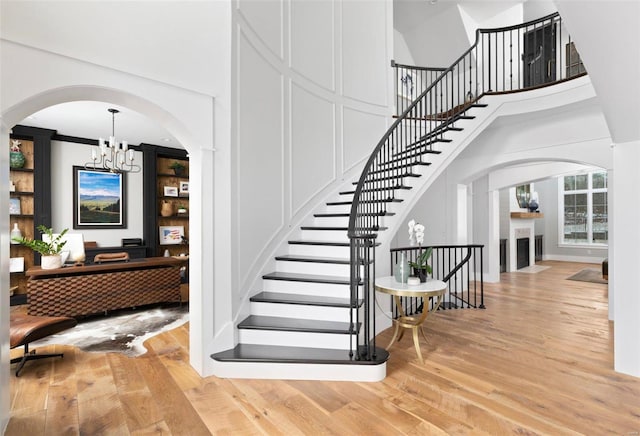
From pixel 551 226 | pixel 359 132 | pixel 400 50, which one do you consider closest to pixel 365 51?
pixel 359 132

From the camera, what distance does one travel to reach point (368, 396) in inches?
98.4

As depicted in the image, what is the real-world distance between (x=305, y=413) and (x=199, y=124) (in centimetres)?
244

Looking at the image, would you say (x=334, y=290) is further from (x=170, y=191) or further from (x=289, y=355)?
(x=170, y=191)

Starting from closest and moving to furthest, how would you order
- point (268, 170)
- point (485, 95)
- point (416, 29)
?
point (268, 170), point (485, 95), point (416, 29)

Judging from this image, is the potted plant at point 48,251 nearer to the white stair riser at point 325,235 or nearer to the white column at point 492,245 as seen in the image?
the white stair riser at point 325,235

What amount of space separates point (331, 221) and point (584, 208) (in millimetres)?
10790

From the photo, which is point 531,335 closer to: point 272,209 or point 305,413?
point 305,413

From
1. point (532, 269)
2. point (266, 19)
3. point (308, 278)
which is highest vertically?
point (266, 19)

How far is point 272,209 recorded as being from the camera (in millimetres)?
3869

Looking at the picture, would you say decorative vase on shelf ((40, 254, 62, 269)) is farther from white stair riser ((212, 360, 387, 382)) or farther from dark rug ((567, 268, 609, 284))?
dark rug ((567, 268, 609, 284))

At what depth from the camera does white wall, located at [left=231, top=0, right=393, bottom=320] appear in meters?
3.32

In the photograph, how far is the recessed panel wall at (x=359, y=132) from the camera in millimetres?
5262

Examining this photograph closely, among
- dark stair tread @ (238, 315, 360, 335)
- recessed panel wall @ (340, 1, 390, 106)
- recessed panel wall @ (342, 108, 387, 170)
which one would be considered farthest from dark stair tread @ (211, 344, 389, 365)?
recessed panel wall @ (340, 1, 390, 106)

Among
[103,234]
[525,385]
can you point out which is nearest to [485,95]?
[525,385]
